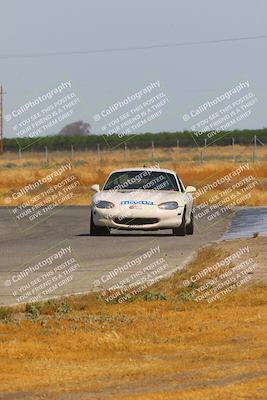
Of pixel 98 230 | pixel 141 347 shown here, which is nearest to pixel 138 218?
pixel 98 230

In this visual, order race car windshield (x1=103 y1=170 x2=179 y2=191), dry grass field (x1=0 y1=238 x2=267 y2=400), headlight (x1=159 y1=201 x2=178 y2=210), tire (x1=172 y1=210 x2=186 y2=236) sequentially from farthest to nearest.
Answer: race car windshield (x1=103 y1=170 x2=179 y2=191), tire (x1=172 y1=210 x2=186 y2=236), headlight (x1=159 y1=201 x2=178 y2=210), dry grass field (x1=0 y1=238 x2=267 y2=400)

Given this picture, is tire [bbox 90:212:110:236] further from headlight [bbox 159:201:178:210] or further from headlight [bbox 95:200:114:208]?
headlight [bbox 159:201:178:210]

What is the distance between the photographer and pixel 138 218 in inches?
1086

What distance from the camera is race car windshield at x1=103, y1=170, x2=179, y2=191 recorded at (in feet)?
93.8

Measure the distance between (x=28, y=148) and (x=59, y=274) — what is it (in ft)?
367

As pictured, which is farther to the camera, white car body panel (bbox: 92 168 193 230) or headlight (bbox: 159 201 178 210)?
headlight (bbox: 159 201 178 210)

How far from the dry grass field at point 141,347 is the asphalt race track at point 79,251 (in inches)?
75.3

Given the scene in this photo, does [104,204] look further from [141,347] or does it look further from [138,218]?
[141,347]

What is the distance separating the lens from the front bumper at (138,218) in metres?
27.4

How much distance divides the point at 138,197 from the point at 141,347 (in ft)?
51.4

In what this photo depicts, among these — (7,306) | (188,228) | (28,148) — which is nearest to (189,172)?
(188,228)

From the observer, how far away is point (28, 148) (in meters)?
131

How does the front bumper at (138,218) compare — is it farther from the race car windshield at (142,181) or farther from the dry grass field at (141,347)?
the dry grass field at (141,347)

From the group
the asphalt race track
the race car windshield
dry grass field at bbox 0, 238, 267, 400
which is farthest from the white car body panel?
dry grass field at bbox 0, 238, 267, 400
